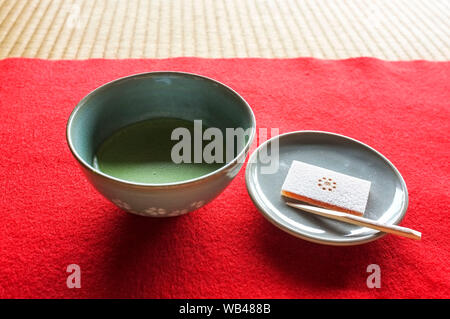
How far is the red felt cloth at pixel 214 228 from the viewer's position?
0.38 metres

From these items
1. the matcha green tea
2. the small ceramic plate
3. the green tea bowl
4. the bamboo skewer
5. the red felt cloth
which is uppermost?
the green tea bowl

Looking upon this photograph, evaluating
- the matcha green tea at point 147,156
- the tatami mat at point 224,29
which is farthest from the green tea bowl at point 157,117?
the tatami mat at point 224,29

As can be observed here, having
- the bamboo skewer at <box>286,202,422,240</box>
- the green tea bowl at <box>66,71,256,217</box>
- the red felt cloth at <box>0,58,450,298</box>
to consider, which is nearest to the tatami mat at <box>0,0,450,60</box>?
the red felt cloth at <box>0,58,450,298</box>

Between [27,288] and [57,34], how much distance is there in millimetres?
622

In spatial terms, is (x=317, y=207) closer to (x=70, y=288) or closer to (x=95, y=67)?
(x=70, y=288)

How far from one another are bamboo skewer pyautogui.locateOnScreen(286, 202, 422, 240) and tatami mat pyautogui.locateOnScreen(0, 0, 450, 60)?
1.46 ft

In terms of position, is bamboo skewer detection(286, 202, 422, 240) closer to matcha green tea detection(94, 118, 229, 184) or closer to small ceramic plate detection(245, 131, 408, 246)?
small ceramic plate detection(245, 131, 408, 246)

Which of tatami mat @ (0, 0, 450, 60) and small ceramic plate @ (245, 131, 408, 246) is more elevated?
tatami mat @ (0, 0, 450, 60)

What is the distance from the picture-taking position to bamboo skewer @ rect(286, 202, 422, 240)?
1.27ft

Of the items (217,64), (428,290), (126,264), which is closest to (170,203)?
(126,264)

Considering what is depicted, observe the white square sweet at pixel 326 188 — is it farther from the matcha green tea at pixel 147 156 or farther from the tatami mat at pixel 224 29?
the tatami mat at pixel 224 29

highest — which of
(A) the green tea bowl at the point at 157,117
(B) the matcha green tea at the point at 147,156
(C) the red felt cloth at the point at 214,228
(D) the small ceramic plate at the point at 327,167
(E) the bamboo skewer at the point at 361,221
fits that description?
(A) the green tea bowl at the point at 157,117

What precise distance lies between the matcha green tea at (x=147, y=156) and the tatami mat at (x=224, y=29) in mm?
313

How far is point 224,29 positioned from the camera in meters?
0.88
